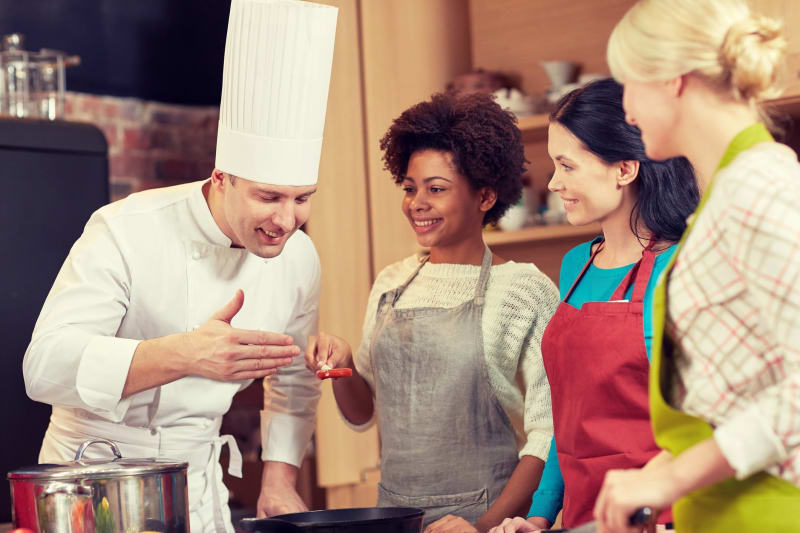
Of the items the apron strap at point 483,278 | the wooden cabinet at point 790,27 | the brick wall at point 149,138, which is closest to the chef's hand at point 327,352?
the apron strap at point 483,278

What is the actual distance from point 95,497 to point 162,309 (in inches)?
21.1

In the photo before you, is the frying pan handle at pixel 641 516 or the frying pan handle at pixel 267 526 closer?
the frying pan handle at pixel 641 516

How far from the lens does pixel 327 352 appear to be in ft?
5.76

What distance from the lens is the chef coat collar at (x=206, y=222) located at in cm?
182

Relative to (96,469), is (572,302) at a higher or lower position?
higher

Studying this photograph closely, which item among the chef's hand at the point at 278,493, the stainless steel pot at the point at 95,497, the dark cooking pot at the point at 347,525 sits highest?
the stainless steel pot at the point at 95,497

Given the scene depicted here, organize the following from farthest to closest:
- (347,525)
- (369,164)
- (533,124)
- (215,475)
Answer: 1. (369,164)
2. (533,124)
3. (215,475)
4. (347,525)

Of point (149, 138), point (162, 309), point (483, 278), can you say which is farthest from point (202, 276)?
point (149, 138)

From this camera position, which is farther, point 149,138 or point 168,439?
point 149,138

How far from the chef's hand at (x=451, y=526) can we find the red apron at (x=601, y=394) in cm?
20

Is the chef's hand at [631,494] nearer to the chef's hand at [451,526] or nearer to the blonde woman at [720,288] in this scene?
the blonde woman at [720,288]

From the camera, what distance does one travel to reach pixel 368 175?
2.95 m

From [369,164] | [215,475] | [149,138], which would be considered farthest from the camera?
[149,138]

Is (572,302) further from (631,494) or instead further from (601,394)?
(631,494)
